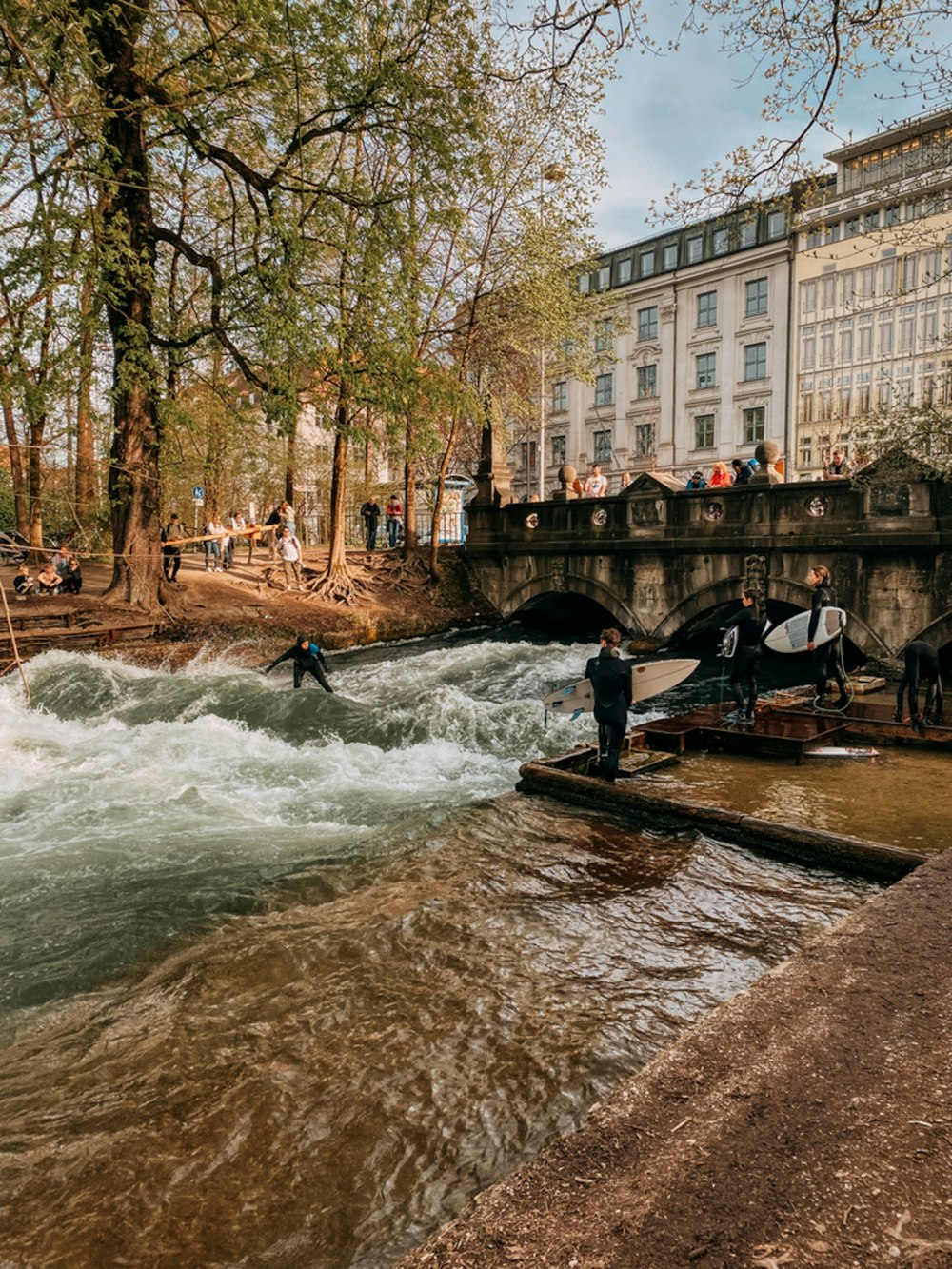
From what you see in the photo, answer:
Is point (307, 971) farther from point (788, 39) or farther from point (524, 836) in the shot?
point (788, 39)

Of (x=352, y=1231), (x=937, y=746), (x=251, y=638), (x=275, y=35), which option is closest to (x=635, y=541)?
(x=251, y=638)

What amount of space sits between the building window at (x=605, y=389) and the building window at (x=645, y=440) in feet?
9.90

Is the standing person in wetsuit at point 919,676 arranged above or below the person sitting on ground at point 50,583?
below

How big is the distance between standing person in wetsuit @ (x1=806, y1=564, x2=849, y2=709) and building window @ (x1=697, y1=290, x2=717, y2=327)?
3870 cm

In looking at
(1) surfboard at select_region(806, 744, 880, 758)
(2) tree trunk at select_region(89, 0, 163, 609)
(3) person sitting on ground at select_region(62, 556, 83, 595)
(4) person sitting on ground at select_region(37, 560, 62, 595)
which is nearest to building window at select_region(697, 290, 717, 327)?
(2) tree trunk at select_region(89, 0, 163, 609)

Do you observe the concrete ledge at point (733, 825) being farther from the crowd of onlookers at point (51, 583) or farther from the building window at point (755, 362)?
the building window at point (755, 362)

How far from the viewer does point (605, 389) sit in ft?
175

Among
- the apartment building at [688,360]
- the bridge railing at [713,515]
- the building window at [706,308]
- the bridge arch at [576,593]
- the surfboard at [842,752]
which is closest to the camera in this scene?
the surfboard at [842,752]

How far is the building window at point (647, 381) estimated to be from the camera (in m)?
50.5

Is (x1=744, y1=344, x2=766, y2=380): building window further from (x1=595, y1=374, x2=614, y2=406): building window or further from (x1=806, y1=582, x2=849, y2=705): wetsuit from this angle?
(x1=806, y1=582, x2=849, y2=705): wetsuit

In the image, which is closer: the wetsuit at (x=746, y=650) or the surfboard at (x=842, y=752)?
the surfboard at (x=842, y=752)

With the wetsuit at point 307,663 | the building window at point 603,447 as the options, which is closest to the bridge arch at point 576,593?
the wetsuit at point 307,663

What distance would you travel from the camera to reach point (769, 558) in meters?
19.8

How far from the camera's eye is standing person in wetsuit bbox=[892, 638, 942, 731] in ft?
38.4
